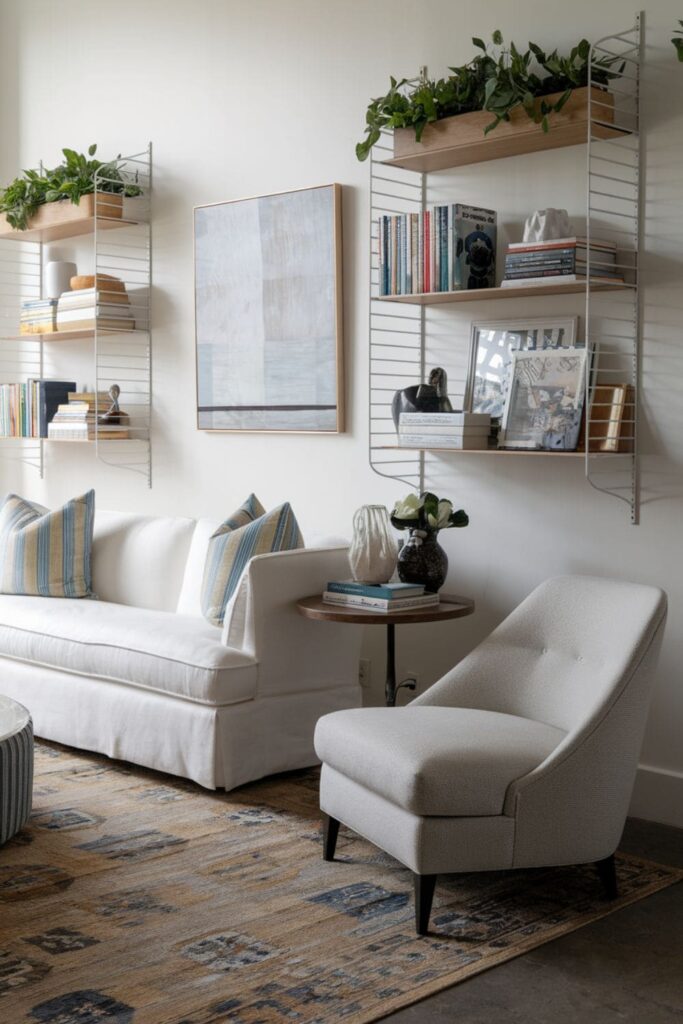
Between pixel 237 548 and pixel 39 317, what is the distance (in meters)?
2.19

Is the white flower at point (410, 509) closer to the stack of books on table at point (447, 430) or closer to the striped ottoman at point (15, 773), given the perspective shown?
the stack of books on table at point (447, 430)

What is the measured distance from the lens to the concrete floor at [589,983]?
97.2 inches

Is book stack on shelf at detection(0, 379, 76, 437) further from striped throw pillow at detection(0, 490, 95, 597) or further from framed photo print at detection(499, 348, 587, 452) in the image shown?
framed photo print at detection(499, 348, 587, 452)

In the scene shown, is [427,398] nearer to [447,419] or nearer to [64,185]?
Result: [447,419]

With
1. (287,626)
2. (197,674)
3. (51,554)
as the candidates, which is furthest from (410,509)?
(51,554)

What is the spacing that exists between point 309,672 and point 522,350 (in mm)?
1252

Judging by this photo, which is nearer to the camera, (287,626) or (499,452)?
(499,452)

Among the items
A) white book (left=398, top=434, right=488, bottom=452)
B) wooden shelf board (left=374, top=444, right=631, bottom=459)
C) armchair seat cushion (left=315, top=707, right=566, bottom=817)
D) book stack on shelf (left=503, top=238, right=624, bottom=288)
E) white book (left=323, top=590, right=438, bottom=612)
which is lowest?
armchair seat cushion (left=315, top=707, right=566, bottom=817)

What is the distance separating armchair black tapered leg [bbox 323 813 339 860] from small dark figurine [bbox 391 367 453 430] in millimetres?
1374

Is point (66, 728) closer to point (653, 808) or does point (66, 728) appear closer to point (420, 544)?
point (420, 544)

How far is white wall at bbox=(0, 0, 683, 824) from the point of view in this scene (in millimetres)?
3646

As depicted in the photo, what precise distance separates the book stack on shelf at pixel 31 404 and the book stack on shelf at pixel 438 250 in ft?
A: 7.24

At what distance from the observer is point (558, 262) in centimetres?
360

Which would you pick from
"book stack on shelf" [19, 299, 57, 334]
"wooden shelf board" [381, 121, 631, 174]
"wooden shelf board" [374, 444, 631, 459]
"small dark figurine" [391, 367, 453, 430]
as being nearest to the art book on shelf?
"wooden shelf board" [374, 444, 631, 459]
